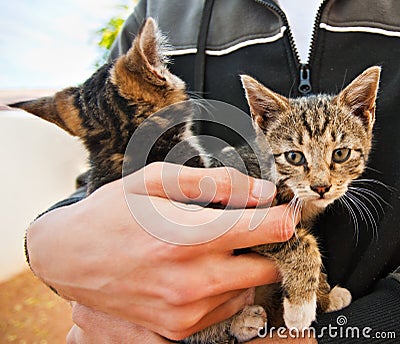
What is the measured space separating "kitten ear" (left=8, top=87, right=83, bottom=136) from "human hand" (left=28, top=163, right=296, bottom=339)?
0.33 meters

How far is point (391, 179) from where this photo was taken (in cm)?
104

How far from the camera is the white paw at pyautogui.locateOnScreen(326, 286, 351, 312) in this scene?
102 centimetres

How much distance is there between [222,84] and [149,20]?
0.88 feet

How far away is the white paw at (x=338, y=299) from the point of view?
1.02 metres

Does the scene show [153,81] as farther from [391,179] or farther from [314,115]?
[391,179]

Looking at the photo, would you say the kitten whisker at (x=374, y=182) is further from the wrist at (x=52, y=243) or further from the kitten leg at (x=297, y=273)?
the wrist at (x=52, y=243)

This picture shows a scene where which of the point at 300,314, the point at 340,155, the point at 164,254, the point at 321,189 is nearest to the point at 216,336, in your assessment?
the point at 300,314

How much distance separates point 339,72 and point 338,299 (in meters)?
0.56

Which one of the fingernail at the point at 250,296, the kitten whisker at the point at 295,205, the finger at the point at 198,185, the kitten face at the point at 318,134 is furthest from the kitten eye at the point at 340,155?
the fingernail at the point at 250,296

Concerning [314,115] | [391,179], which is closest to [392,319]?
[391,179]

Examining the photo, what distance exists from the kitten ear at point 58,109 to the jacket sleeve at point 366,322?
0.79 meters

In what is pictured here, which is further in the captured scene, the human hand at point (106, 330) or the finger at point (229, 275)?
the human hand at point (106, 330)

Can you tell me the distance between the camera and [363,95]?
3.47 feet

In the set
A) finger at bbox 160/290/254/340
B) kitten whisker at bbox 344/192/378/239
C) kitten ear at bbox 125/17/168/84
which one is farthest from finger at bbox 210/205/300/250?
kitten ear at bbox 125/17/168/84
